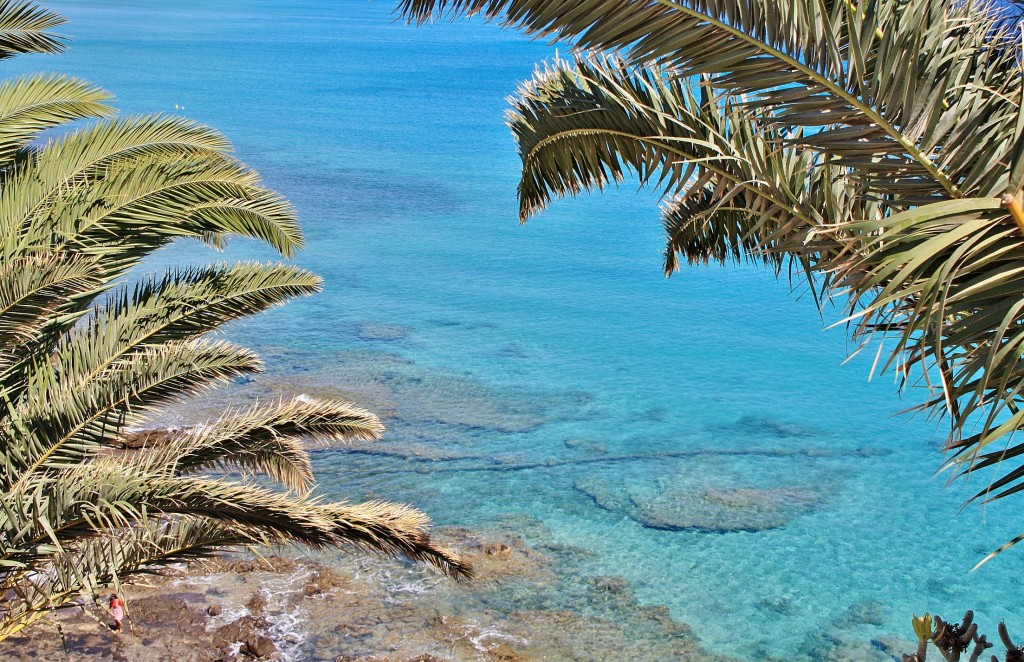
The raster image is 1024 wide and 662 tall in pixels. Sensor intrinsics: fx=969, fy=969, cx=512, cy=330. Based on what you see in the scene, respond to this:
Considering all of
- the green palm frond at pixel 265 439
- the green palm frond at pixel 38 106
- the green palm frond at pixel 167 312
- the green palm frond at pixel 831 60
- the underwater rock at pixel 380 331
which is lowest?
the underwater rock at pixel 380 331

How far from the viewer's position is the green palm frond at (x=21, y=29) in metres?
5.72

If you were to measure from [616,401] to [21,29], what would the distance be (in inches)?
306

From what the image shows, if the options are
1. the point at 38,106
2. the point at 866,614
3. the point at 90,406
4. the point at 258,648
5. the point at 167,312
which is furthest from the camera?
the point at 866,614

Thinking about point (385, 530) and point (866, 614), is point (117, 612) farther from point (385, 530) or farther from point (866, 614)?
point (866, 614)

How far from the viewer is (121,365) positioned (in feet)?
15.5

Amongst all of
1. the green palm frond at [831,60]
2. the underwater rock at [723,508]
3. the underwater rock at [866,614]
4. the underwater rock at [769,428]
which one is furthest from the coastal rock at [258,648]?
the underwater rock at [769,428]

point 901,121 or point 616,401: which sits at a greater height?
point 901,121

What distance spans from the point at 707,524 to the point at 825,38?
7038mm

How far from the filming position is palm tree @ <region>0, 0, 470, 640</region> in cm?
389

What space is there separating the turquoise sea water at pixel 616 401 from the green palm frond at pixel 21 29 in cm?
478

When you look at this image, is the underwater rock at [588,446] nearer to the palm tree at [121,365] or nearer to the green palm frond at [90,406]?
the palm tree at [121,365]

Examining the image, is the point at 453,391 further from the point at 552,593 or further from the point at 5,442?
the point at 5,442

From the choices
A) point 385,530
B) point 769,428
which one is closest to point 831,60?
point 385,530

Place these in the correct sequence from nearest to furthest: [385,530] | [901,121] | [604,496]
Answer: [901,121] → [385,530] → [604,496]
